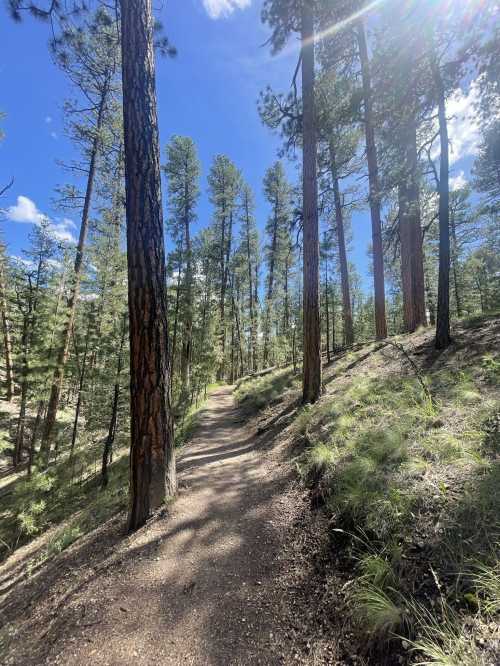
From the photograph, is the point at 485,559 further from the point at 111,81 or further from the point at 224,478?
the point at 111,81

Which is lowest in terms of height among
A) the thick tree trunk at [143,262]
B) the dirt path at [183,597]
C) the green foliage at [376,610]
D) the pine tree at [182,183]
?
the dirt path at [183,597]

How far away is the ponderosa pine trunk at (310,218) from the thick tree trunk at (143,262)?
393 cm

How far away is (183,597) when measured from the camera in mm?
2285

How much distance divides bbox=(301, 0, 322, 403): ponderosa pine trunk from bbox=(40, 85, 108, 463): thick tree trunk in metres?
8.15

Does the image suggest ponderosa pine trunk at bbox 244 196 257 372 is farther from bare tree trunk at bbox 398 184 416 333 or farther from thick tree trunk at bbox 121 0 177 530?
thick tree trunk at bbox 121 0 177 530

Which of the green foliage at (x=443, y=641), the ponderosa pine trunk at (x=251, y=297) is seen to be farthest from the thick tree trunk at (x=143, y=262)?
the ponderosa pine trunk at (x=251, y=297)

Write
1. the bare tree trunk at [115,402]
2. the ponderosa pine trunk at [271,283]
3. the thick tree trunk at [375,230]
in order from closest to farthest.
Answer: the bare tree trunk at [115,402] → the thick tree trunk at [375,230] → the ponderosa pine trunk at [271,283]

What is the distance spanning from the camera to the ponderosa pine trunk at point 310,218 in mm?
6324

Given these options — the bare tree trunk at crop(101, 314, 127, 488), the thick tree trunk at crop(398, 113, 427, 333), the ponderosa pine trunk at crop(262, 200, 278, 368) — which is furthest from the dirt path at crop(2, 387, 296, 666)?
the ponderosa pine trunk at crop(262, 200, 278, 368)

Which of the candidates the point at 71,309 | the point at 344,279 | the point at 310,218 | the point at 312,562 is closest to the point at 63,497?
the point at 71,309

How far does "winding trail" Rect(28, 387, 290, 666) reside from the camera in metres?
1.88

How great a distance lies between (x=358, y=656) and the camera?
1.60 metres

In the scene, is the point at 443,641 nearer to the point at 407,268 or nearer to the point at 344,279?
the point at 407,268

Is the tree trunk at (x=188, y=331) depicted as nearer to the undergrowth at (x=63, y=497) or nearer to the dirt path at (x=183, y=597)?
the undergrowth at (x=63, y=497)
